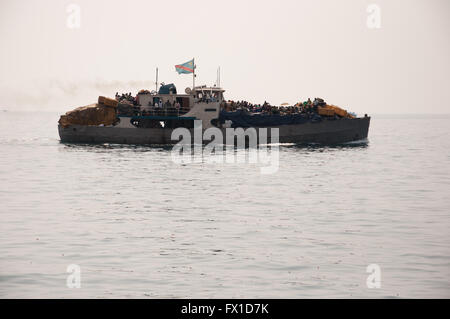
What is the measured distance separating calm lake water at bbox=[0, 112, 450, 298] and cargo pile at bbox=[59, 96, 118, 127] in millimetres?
27165

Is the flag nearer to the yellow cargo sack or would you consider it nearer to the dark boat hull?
the dark boat hull

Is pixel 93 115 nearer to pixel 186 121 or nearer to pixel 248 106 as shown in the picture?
pixel 186 121

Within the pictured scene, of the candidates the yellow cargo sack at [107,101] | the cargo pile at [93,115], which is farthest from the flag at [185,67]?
the cargo pile at [93,115]

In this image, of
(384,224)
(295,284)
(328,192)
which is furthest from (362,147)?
(295,284)

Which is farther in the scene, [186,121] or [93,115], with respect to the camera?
[93,115]

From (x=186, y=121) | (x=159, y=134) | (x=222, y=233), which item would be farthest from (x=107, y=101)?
(x=222, y=233)

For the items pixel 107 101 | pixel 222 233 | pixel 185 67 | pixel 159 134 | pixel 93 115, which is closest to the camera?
pixel 222 233

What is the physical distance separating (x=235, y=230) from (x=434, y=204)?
13.7 m

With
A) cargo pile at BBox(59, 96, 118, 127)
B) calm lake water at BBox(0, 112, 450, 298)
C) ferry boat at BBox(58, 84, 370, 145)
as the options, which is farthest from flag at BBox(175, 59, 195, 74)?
calm lake water at BBox(0, 112, 450, 298)

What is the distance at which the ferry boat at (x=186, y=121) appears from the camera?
70062 millimetres

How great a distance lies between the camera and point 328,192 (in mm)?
35938

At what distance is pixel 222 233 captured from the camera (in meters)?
23.7

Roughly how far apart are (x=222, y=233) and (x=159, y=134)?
48.3m
